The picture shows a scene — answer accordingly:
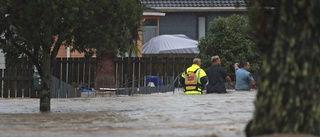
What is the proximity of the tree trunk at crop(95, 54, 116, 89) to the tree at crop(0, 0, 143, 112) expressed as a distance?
14.5 metres

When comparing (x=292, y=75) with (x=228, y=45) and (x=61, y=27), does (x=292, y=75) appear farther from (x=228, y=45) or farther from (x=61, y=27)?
(x=228, y=45)

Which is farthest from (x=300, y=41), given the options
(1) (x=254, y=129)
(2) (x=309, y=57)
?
(1) (x=254, y=129)

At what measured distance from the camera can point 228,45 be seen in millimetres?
36594

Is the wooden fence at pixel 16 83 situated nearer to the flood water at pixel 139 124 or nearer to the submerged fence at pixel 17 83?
the submerged fence at pixel 17 83

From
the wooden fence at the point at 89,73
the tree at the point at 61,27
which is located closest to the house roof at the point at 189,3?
the wooden fence at the point at 89,73

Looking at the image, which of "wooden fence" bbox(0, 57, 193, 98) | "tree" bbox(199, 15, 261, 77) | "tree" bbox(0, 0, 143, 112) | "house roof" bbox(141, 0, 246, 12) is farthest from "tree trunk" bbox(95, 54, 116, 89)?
"tree" bbox(0, 0, 143, 112)

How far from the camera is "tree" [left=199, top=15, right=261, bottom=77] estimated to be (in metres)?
36.2

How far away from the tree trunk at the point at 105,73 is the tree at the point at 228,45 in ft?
16.0

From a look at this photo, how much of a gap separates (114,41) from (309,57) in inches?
339

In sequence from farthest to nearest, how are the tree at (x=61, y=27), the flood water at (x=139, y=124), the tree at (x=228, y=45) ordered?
the tree at (x=228, y=45) < the tree at (x=61, y=27) < the flood water at (x=139, y=124)

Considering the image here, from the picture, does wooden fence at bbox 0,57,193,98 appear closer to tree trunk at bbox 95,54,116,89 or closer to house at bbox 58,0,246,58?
tree trunk at bbox 95,54,116,89

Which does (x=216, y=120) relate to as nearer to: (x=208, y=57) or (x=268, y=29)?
(x=268, y=29)

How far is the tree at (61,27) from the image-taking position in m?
15.2

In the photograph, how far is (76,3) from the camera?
49.4 ft
